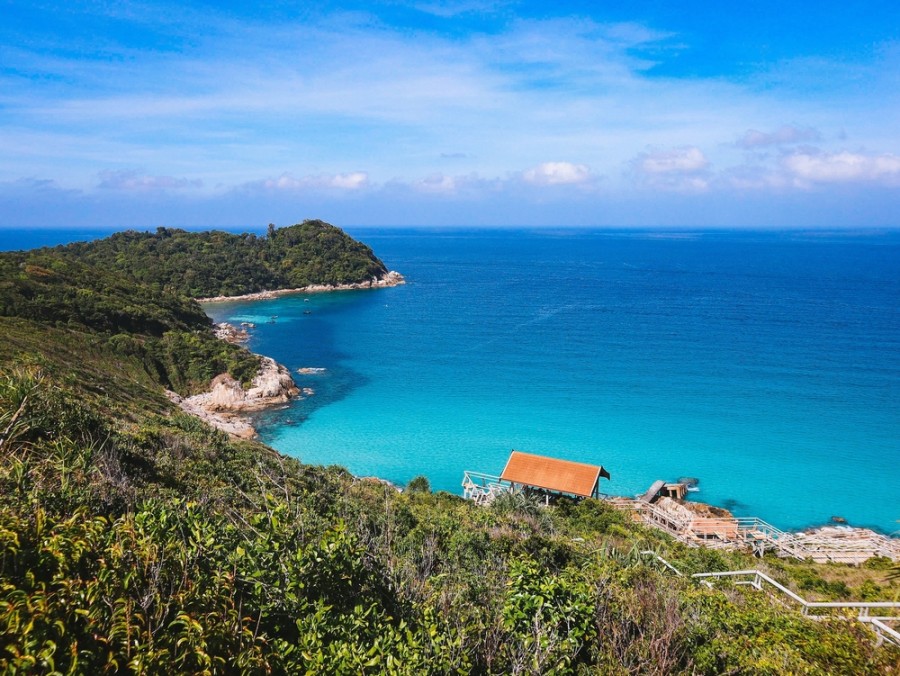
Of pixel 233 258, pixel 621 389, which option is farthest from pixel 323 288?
pixel 621 389

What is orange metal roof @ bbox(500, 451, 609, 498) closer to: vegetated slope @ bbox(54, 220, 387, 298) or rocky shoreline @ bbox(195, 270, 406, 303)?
rocky shoreline @ bbox(195, 270, 406, 303)

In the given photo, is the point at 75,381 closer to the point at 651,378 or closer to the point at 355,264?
the point at 651,378

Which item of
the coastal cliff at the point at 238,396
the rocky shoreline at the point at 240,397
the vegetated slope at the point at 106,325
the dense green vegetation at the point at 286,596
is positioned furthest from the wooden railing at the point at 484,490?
the vegetated slope at the point at 106,325

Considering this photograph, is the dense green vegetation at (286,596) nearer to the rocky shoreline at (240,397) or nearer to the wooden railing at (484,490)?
the wooden railing at (484,490)

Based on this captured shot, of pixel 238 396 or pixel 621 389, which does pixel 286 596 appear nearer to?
pixel 238 396

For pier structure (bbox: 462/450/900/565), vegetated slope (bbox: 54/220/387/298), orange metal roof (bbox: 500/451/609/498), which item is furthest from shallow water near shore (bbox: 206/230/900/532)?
A: vegetated slope (bbox: 54/220/387/298)

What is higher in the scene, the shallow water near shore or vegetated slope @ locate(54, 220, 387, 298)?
vegetated slope @ locate(54, 220, 387, 298)
